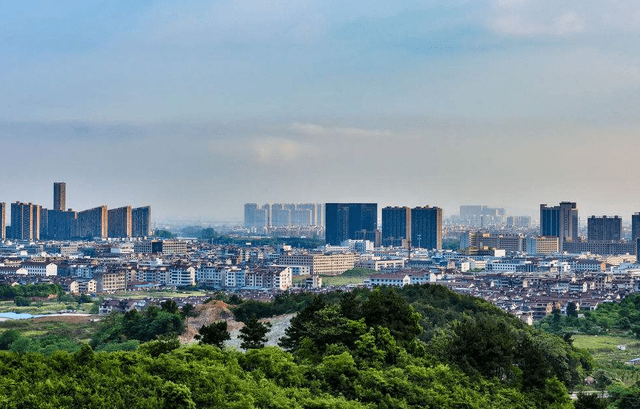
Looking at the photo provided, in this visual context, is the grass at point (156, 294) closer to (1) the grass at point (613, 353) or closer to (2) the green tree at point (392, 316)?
(1) the grass at point (613, 353)

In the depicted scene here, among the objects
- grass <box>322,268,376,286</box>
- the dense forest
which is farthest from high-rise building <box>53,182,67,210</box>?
the dense forest

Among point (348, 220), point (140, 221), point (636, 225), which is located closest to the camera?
point (636, 225)

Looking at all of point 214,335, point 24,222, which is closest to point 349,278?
point 214,335

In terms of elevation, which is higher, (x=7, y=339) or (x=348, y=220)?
(x=348, y=220)

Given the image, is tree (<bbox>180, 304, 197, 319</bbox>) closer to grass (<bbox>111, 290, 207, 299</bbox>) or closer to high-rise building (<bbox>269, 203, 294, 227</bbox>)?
grass (<bbox>111, 290, 207, 299</bbox>)

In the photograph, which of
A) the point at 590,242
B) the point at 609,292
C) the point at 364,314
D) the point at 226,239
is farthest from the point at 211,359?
the point at 226,239

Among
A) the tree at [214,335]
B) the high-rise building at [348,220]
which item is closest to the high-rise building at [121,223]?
the high-rise building at [348,220]

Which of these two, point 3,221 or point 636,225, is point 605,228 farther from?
point 3,221
